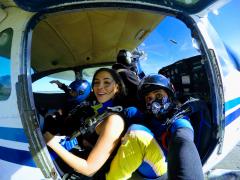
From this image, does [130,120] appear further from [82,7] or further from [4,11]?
[4,11]

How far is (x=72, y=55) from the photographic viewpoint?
4.52m

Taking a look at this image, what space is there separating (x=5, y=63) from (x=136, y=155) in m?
→ 1.12

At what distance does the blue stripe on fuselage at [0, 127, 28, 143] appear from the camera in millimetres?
1911

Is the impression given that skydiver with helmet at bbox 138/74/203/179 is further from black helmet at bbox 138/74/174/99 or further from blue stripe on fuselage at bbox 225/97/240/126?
blue stripe on fuselage at bbox 225/97/240/126

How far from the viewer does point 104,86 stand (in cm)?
249

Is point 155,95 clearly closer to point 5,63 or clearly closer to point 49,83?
point 5,63

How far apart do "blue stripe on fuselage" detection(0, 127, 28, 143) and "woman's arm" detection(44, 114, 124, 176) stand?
0.74 ft

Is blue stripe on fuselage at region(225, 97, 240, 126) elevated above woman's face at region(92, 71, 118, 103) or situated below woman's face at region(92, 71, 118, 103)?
below

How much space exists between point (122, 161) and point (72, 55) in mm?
2804

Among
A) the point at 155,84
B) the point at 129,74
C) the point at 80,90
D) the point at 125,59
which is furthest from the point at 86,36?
the point at 155,84

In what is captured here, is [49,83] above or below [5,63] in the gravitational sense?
below

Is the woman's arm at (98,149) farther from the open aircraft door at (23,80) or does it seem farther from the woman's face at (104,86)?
the woman's face at (104,86)

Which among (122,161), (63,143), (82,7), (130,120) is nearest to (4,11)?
(82,7)

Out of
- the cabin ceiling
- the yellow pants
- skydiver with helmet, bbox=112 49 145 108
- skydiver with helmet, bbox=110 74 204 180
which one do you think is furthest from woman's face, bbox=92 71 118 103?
the cabin ceiling
